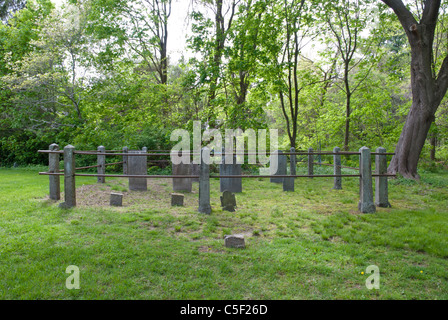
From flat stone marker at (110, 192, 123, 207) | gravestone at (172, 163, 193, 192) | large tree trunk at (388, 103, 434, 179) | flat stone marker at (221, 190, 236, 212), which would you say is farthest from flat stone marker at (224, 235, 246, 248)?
large tree trunk at (388, 103, 434, 179)

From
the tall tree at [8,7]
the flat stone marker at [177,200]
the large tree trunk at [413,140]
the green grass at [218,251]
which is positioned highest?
the tall tree at [8,7]

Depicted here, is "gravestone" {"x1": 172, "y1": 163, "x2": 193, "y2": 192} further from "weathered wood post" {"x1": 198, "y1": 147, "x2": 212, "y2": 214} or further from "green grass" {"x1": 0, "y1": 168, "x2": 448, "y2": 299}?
"weathered wood post" {"x1": 198, "y1": 147, "x2": 212, "y2": 214}

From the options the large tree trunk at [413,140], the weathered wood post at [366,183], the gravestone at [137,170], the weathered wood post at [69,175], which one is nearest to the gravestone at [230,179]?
the gravestone at [137,170]

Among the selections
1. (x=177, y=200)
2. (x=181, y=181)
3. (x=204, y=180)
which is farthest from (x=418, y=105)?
(x=177, y=200)

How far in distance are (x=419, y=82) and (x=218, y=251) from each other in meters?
9.19

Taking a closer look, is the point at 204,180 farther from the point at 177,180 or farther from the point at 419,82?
the point at 419,82

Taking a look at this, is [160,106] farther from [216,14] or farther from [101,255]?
[101,255]

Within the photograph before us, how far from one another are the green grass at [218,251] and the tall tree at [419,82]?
152 inches

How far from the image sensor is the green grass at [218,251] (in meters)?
2.83

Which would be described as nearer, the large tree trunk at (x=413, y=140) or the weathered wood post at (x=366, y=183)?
the weathered wood post at (x=366, y=183)

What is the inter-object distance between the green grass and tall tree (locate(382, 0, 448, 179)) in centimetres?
386

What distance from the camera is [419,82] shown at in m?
9.45

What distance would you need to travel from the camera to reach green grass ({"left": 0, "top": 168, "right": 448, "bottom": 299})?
2.83m

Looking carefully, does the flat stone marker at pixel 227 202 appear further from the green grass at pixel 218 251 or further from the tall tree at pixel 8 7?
the tall tree at pixel 8 7
